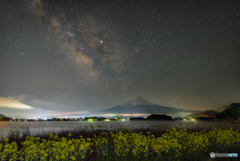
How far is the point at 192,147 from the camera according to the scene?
11.8 m

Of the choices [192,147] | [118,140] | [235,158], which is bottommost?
[235,158]

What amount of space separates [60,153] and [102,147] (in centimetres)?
284

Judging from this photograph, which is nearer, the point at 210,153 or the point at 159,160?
the point at 159,160

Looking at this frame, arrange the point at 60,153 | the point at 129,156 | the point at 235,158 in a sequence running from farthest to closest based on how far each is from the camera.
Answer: the point at 235,158
the point at 129,156
the point at 60,153

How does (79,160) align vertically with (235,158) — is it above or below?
above

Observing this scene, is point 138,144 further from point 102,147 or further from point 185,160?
point 185,160

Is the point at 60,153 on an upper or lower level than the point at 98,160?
upper

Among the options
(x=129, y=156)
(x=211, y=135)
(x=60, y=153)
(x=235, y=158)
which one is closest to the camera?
(x=60, y=153)

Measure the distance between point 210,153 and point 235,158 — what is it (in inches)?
57.0

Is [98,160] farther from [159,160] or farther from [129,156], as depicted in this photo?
[159,160]

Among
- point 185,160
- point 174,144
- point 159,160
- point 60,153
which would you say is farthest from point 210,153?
point 60,153

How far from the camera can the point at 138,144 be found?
955 cm

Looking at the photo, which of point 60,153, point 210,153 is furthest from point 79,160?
point 210,153

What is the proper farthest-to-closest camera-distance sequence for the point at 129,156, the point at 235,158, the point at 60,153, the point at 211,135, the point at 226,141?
1. the point at 211,135
2. the point at 226,141
3. the point at 235,158
4. the point at 129,156
5. the point at 60,153
